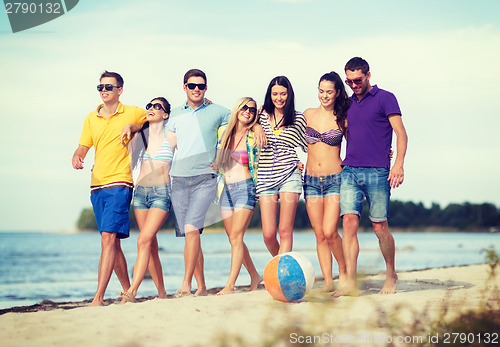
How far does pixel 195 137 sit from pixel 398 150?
250 cm

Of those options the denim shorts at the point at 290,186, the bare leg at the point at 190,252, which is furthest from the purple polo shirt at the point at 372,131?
the bare leg at the point at 190,252

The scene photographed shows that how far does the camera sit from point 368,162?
22.4 ft

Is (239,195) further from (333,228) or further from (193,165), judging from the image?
(333,228)

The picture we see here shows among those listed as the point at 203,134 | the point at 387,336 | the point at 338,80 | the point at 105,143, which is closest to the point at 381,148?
the point at 338,80

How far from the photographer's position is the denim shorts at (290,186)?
7.13 meters

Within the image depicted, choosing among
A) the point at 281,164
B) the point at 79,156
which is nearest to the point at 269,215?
the point at 281,164

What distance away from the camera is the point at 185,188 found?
7.38 m

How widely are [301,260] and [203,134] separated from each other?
6.98 feet

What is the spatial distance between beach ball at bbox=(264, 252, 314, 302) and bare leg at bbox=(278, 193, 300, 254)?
70 cm

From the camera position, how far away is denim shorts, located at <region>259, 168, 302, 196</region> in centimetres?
713

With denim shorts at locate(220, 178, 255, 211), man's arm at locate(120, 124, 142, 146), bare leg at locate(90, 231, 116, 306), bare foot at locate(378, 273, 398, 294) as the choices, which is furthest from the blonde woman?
bare foot at locate(378, 273, 398, 294)

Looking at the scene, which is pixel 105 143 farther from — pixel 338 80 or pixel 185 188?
pixel 338 80

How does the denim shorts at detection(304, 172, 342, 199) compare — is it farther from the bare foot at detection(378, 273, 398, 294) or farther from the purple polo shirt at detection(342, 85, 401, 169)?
the bare foot at detection(378, 273, 398, 294)

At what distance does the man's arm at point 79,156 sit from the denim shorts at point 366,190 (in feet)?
10.5
